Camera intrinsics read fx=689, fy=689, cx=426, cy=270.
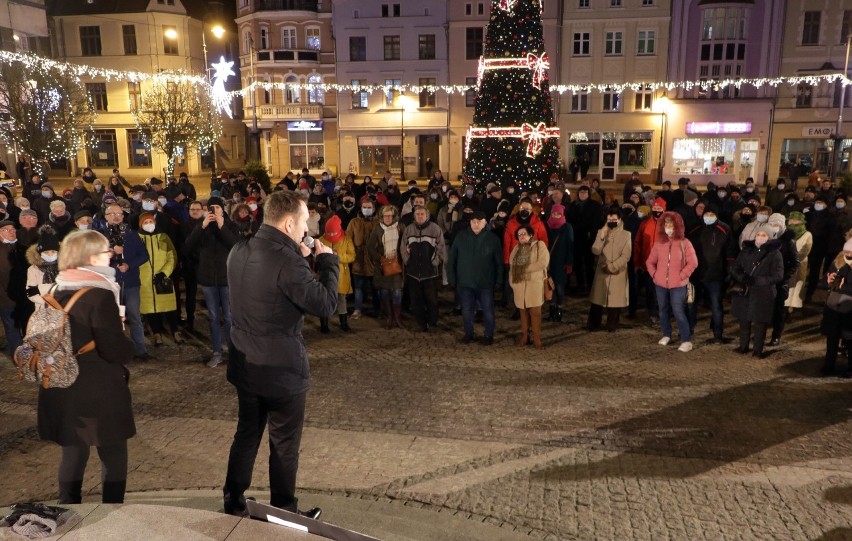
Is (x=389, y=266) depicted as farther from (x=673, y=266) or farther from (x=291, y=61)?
(x=291, y=61)

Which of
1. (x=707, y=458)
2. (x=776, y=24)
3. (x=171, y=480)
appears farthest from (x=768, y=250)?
(x=776, y=24)

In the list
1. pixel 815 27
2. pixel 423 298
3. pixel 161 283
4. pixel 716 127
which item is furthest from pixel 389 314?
pixel 815 27

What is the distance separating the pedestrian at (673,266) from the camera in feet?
29.5

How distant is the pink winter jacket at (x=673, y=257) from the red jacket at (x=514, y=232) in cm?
166

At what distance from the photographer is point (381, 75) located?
4278cm

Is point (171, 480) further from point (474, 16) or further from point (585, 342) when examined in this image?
point (474, 16)

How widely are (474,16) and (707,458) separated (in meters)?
38.4

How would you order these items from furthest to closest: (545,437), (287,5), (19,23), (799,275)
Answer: (287,5)
(19,23)
(799,275)
(545,437)

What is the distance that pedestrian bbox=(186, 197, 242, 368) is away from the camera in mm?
8633

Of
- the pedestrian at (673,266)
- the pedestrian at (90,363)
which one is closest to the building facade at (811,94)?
the pedestrian at (673,266)

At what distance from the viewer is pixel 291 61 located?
44.8 metres

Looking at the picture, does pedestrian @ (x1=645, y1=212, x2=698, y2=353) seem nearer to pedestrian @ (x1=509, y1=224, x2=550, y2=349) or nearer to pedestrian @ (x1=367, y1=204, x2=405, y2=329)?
pedestrian @ (x1=509, y1=224, x2=550, y2=349)

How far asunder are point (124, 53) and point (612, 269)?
4513 cm

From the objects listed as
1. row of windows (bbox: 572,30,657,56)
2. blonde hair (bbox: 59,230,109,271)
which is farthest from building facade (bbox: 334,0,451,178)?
blonde hair (bbox: 59,230,109,271)
